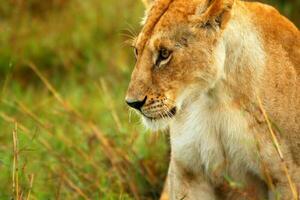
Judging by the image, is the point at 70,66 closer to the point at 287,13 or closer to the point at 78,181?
the point at 287,13

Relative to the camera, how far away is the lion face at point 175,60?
4.24m

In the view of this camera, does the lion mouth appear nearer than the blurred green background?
Yes

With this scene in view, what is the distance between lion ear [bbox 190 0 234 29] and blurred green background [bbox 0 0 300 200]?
571 mm

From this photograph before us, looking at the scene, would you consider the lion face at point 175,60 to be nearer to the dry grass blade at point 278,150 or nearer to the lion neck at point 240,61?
the lion neck at point 240,61

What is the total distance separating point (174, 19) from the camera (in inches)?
169

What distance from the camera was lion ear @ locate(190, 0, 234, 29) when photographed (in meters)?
4.23

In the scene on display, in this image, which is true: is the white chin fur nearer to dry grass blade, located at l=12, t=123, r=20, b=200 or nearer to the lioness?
the lioness

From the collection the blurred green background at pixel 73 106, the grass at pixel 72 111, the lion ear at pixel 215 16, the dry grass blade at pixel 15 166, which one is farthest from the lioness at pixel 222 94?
the grass at pixel 72 111

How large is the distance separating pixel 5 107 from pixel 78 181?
5.46 ft

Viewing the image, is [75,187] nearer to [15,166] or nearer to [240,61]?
[15,166]

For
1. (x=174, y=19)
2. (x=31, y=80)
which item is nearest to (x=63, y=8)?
(x=31, y=80)

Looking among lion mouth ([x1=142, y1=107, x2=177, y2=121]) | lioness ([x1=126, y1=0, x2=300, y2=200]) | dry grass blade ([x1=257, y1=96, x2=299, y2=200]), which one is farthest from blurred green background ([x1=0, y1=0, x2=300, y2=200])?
dry grass blade ([x1=257, y1=96, x2=299, y2=200])

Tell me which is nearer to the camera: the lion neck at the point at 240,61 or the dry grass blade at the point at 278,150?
the dry grass blade at the point at 278,150

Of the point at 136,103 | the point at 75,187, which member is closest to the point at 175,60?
the point at 136,103
